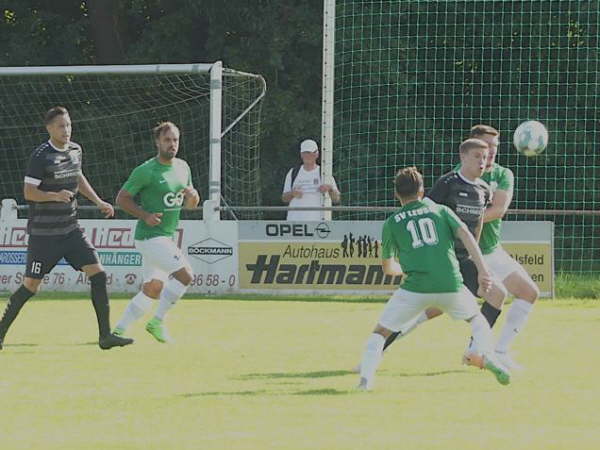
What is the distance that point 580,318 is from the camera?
16.0 meters

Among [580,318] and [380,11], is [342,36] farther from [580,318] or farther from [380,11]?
[580,318]

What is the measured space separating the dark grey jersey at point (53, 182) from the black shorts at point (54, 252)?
60mm

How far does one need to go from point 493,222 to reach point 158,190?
3132mm

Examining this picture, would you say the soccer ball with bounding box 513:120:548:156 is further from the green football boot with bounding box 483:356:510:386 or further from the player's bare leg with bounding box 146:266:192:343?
the green football boot with bounding box 483:356:510:386

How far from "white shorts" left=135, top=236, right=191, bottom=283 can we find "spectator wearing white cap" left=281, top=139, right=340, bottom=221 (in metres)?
6.07

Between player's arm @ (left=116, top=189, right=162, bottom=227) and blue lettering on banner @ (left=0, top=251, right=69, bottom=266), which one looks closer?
player's arm @ (left=116, top=189, right=162, bottom=227)

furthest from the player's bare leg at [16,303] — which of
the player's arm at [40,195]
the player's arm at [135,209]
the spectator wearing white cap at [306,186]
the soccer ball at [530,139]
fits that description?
the spectator wearing white cap at [306,186]

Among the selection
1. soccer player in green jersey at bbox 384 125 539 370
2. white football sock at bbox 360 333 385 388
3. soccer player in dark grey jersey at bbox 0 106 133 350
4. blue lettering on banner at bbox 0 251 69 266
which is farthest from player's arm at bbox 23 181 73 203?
blue lettering on banner at bbox 0 251 69 266

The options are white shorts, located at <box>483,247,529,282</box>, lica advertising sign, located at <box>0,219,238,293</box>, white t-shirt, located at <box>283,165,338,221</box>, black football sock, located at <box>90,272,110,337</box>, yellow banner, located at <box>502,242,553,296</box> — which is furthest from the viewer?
lica advertising sign, located at <box>0,219,238,293</box>

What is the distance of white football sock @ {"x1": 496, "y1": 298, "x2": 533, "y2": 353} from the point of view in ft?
36.1

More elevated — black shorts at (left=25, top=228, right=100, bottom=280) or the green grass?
black shorts at (left=25, top=228, right=100, bottom=280)

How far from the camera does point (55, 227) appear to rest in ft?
40.3

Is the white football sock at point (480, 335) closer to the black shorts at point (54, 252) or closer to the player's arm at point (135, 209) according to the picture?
the player's arm at point (135, 209)

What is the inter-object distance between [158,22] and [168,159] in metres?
16.4
